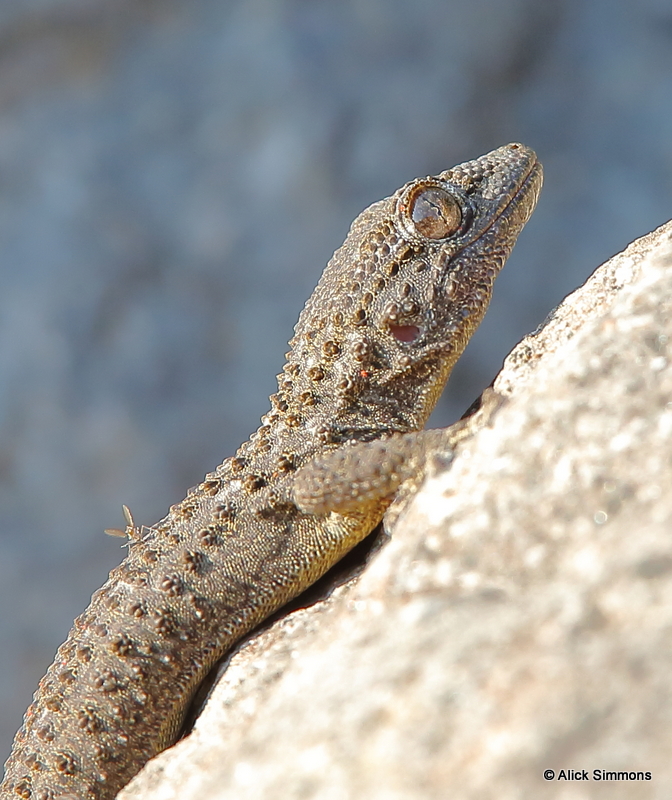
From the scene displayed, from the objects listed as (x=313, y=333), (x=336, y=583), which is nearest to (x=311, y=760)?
(x=336, y=583)

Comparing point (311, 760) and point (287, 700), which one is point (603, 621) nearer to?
point (311, 760)

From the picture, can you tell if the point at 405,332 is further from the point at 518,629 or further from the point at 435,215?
the point at 518,629

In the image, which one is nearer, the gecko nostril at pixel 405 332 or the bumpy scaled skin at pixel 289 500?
the bumpy scaled skin at pixel 289 500
